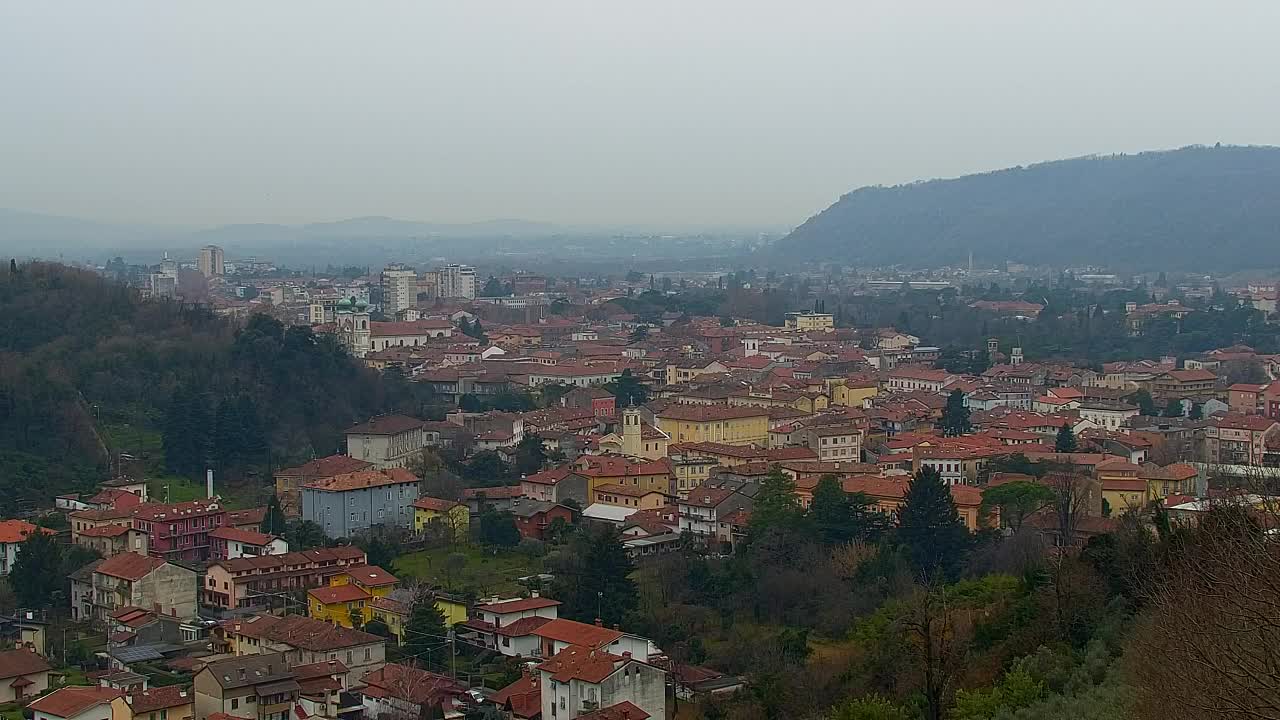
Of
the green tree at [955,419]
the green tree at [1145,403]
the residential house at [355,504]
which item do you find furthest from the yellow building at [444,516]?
the green tree at [1145,403]

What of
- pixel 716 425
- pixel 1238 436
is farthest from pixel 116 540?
pixel 1238 436

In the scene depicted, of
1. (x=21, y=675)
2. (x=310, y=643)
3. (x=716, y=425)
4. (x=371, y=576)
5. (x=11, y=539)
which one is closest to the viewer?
(x=21, y=675)

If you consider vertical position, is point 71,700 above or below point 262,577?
above

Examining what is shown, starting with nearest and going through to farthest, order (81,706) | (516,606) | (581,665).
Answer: (81,706) < (581,665) < (516,606)

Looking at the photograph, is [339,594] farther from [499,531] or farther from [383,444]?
[383,444]

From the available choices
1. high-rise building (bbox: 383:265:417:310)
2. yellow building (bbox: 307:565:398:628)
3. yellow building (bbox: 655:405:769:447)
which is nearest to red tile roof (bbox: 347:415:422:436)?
yellow building (bbox: 655:405:769:447)

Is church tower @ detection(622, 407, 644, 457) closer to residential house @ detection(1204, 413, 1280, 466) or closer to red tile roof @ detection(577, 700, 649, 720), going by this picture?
residential house @ detection(1204, 413, 1280, 466)

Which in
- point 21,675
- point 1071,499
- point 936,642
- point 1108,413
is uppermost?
point 936,642
